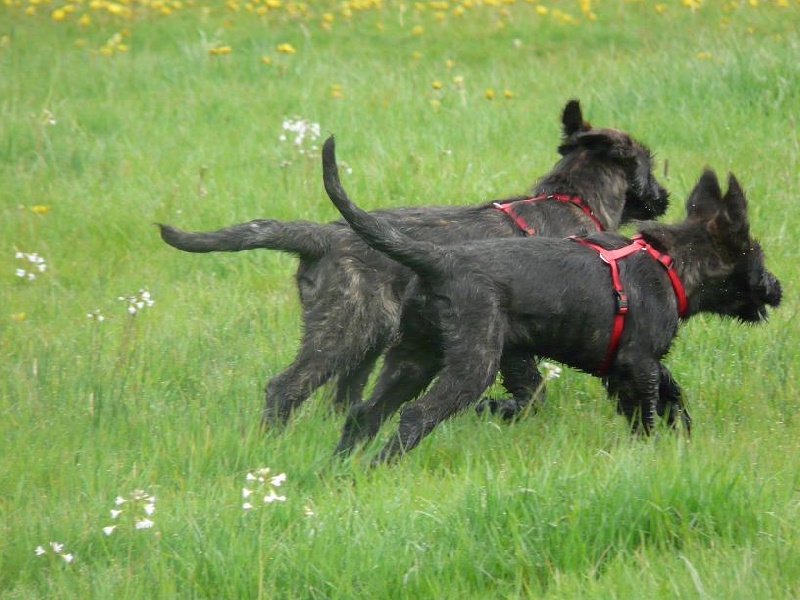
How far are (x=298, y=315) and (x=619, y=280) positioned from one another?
2.43 meters

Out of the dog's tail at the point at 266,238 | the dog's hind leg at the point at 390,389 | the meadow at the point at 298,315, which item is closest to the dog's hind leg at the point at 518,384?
the meadow at the point at 298,315

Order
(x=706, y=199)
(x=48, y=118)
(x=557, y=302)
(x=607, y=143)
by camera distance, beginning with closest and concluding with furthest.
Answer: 1. (x=557, y=302)
2. (x=706, y=199)
3. (x=607, y=143)
4. (x=48, y=118)

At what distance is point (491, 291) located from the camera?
516cm

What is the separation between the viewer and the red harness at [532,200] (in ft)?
20.4

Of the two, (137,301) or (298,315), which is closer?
(137,301)

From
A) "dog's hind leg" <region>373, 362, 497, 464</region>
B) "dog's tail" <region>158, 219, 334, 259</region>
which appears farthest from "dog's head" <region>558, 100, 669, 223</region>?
"dog's hind leg" <region>373, 362, 497, 464</region>

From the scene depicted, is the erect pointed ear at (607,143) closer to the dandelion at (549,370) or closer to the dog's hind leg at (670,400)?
the dandelion at (549,370)

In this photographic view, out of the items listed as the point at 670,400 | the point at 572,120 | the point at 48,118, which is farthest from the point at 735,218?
the point at 48,118

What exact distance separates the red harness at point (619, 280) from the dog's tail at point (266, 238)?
1.22m

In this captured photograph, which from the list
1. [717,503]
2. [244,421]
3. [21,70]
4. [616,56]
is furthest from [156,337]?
[616,56]

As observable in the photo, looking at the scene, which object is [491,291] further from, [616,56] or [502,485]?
[616,56]

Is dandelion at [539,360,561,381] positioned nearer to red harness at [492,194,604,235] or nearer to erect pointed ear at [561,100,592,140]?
red harness at [492,194,604,235]

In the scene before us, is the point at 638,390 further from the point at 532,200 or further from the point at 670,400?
the point at 532,200

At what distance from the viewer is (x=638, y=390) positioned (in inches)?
216
